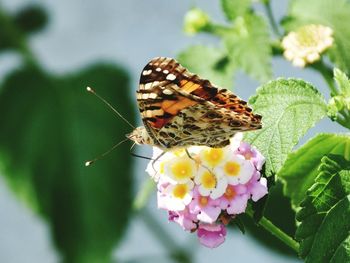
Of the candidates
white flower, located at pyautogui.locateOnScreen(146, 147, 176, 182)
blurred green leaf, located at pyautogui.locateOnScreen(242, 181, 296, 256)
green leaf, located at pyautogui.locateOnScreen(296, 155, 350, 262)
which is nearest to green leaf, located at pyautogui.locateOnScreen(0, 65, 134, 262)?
blurred green leaf, located at pyautogui.locateOnScreen(242, 181, 296, 256)

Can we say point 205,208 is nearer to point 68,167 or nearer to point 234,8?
point 234,8

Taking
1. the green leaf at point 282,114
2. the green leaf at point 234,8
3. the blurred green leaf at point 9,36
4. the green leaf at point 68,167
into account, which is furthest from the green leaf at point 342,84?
the blurred green leaf at point 9,36

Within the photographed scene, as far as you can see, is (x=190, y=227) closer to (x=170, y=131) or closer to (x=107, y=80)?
(x=170, y=131)

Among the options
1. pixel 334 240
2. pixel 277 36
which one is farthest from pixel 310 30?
pixel 334 240

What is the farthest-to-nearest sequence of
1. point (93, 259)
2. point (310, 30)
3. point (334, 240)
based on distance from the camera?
point (93, 259) → point (310, 30) → point (334, 240)

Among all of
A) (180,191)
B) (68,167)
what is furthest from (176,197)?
(68,167)

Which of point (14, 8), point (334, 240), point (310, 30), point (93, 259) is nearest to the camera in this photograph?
point (334, 240)

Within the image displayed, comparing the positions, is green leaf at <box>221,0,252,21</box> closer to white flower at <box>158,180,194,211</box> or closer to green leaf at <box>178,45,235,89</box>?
green leaf at <box>178,45,235,89</box>
